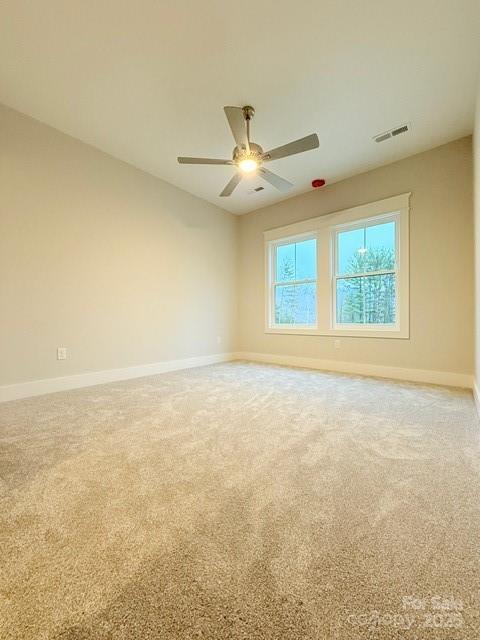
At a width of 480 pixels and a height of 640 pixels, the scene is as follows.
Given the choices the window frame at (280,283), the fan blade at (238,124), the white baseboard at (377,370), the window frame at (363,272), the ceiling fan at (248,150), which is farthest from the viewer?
the window frame at (280,283)

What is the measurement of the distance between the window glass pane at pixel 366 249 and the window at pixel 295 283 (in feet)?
1.52

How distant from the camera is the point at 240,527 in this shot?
1089 millimetres

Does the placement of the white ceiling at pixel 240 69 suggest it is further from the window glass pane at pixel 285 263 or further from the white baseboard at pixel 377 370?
the white baseboard at pixel 377 370

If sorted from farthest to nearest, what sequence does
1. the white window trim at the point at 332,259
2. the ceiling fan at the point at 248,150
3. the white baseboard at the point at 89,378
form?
1. the white window trim at the point at 332,259
2. the white baseboard at the point at 89,378
3. the ceiling fan at the point at 248,150

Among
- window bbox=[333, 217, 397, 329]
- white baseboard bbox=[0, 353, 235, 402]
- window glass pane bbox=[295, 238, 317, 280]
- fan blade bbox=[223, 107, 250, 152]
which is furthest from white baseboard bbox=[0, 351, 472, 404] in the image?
fan blade bbox=[223, 107, 250, 152]

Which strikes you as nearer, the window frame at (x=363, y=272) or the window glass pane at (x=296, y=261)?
the window frame at (x=363, y=272)

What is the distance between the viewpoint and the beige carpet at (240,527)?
0.75 m

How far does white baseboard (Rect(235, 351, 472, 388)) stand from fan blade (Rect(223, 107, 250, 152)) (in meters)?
3.17

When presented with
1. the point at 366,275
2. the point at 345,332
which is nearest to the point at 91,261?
the point at 345,332

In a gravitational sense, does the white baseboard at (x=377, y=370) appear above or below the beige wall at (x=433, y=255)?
below

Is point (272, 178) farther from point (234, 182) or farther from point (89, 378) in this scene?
point (89, 378)

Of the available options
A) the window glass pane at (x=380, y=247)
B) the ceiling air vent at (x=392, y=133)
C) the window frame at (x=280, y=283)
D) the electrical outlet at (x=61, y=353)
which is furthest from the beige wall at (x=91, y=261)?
the ceiling air vent at (x=392, y=133)

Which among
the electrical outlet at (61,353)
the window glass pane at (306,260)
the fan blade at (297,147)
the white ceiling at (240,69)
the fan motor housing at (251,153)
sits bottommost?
the electrical outlet at (61,353)

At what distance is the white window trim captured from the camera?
12.4 feet
